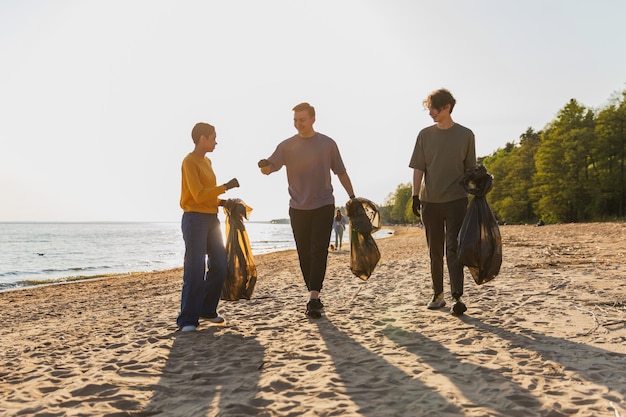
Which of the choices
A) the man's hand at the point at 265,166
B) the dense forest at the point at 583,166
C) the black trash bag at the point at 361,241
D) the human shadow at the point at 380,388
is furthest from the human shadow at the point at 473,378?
the dense forest at the point at 583,166

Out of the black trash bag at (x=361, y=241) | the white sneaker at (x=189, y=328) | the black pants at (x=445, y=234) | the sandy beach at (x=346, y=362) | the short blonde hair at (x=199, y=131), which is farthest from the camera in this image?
the black trash bag at (x=361, y=241)

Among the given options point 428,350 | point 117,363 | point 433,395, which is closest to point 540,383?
point 433,395

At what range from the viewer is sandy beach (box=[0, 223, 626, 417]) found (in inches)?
97.7

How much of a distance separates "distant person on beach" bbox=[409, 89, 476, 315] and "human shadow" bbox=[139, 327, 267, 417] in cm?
213

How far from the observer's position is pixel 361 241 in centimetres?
545

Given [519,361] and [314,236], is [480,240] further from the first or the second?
[314,236]

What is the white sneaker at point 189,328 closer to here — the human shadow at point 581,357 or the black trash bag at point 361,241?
the black trash bag at point 361,241

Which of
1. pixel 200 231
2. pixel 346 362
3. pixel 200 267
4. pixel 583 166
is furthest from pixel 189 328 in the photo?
pixel 583 166

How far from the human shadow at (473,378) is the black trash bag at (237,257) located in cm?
172

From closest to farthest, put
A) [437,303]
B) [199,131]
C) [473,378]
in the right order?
[473,378] → [199,131] → [437,303]

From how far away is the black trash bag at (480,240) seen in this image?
4.42 meters

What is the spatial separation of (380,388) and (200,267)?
2.28 m

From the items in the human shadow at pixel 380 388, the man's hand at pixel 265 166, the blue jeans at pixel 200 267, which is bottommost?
the human shadow at pixel 380 388

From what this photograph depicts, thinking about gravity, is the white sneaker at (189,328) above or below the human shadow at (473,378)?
below
